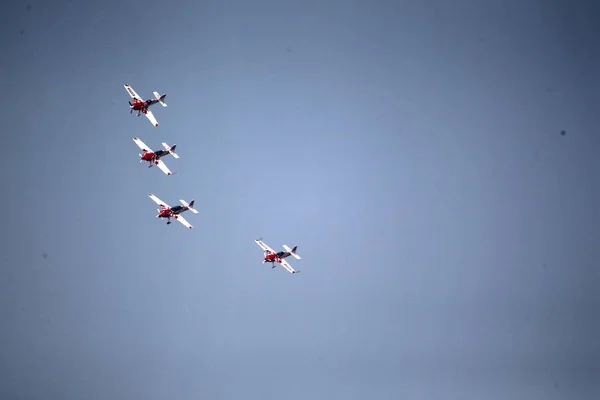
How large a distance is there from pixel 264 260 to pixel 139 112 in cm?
848

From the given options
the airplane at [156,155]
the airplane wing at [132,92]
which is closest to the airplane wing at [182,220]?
the airplane at [156,155]

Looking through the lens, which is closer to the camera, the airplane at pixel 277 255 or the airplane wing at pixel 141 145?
the airplane wing at pixel 141 145

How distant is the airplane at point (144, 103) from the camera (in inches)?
1164

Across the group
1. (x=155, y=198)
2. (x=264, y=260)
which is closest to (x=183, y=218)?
(x=155, y=198)

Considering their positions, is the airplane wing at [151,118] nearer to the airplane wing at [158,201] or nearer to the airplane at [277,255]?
the airplane wing at [158,201]

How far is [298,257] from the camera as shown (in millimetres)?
32625

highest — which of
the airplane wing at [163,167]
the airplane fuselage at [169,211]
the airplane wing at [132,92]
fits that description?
the airplane wing at [132,92]

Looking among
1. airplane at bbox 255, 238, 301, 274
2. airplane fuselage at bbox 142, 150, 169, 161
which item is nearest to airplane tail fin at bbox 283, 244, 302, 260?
airplane at bbox 255, 238, 301, 274

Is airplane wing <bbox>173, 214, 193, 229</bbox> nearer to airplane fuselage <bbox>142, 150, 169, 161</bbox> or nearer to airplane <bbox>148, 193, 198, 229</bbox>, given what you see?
A: airplane <bbox>148, 193, 198, 229</bbox>

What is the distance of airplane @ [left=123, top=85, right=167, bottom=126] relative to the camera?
2957cm

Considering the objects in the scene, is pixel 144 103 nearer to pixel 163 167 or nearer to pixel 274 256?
pixel 163 167

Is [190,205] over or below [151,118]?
below

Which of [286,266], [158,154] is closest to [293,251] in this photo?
[286,266]

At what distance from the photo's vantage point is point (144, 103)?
2973cm
